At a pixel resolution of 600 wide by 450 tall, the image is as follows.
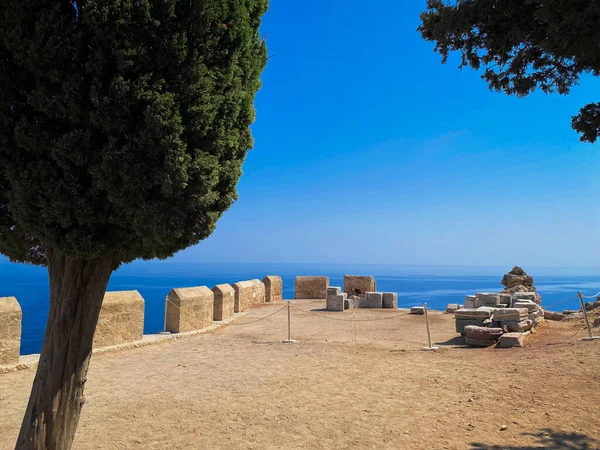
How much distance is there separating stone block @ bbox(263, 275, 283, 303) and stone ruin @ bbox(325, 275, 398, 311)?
3.02m

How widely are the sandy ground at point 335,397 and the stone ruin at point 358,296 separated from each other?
7444 millimetres

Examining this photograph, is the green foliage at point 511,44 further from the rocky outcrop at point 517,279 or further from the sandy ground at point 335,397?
the rocky outcrop at point 517,279

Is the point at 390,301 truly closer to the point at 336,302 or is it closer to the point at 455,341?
the point at 336,302

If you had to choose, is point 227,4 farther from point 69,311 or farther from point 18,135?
Answer: point 69,311

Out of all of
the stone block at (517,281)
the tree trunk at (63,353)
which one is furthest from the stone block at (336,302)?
the tree trunk at (63,353)

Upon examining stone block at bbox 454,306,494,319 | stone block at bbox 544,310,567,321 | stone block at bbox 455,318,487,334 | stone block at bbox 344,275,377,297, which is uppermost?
stone block at bbox 344,275,377,297

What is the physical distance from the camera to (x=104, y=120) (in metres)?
3.85

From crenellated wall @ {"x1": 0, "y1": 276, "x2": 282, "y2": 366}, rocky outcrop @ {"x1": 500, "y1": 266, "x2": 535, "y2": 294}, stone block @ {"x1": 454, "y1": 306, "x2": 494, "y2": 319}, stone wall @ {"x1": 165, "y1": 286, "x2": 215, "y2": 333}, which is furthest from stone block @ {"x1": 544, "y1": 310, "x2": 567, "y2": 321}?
stone wall @ {"x1": 165, "y1": 286, "x2": 215, "y2": 333}

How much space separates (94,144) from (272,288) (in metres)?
17.1

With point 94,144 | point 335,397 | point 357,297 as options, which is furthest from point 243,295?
point 94,144

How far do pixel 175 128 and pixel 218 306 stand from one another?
435 inches

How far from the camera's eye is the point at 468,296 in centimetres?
1750

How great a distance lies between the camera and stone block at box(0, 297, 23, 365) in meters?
7.71

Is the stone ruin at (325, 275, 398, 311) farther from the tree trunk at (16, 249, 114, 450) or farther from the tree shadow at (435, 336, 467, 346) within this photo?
the tree trunk at (16, 249, 114, 450)
